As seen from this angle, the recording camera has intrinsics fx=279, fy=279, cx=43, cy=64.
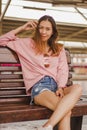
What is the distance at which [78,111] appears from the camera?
222cm

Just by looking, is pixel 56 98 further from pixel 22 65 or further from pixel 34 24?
pixel 34 24

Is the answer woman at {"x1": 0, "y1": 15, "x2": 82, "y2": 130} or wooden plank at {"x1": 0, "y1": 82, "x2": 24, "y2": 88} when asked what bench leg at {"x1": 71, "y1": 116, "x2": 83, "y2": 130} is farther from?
wooden plank at {"x1": 0, "y1": 82, "x2": 24, "y2": 88}

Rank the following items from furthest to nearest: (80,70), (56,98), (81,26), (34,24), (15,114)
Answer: (80,70), (81,26), (34,24), (56,98), (15,114)

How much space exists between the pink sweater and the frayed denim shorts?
1.4 inches

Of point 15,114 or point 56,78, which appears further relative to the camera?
point 56,78

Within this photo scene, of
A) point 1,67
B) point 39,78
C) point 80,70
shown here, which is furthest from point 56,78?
point 80,70

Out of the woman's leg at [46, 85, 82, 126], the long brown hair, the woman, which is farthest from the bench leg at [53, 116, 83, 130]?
the long brown hair

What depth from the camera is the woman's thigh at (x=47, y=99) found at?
2.11 meters

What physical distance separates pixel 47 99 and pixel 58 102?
124 mm

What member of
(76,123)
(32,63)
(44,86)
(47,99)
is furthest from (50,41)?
(76,123)

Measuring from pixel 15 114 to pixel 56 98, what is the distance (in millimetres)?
356

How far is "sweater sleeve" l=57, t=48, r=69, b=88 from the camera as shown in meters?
2.46

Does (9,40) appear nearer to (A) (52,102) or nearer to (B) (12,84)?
(B) (12,84)

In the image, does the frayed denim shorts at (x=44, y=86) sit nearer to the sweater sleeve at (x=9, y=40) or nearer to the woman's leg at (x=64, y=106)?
the woman's leg at (x=64, y=106)
